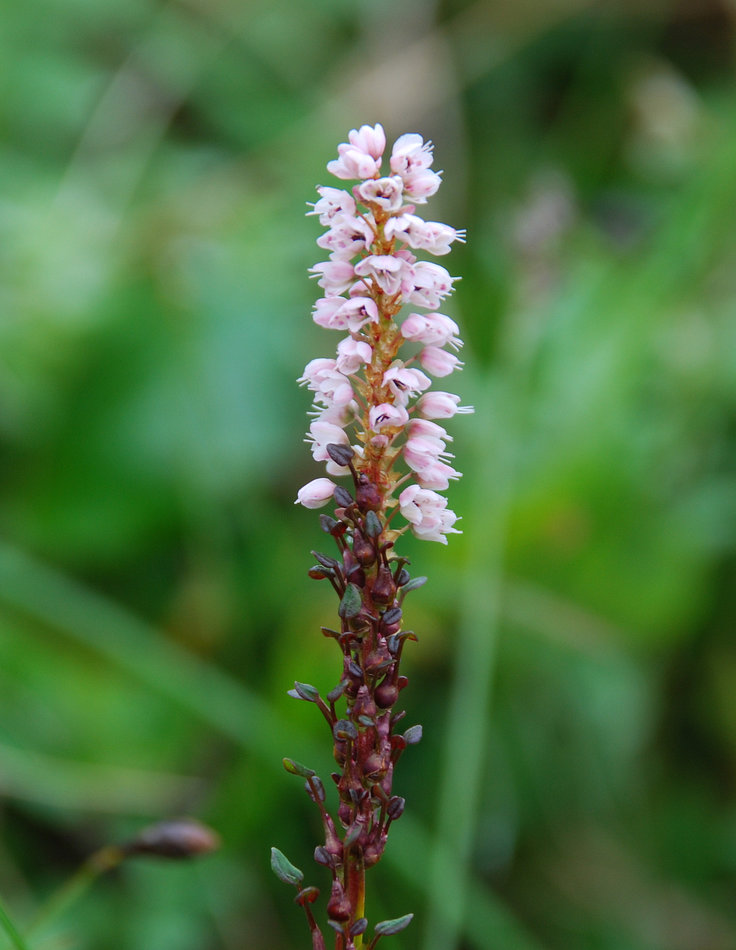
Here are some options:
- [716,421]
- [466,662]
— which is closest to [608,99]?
[716,421]

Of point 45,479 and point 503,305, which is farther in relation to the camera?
point 503,305

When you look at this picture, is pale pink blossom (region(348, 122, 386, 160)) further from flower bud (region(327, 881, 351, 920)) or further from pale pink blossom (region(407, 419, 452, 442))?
flower bud (region(327, 881, 351, 920))

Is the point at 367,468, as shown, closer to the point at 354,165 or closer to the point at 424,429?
the point at 424,429

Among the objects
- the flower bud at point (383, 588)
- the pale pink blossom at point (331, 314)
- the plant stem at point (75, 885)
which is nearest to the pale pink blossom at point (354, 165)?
the pale pink blossom at point (331, 314)

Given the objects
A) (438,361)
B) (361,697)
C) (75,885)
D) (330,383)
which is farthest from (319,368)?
(75,885)

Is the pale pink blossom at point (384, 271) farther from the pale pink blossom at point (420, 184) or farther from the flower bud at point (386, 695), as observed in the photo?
the flower bud at point (386, 695)

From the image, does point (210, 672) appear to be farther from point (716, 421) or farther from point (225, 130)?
point (225, 130)

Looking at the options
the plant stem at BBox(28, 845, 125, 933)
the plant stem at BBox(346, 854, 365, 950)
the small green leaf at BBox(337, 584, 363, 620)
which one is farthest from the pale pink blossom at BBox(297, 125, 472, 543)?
the plant stem at BBox(28, 845, 125, 933)
